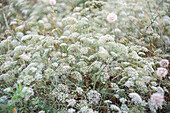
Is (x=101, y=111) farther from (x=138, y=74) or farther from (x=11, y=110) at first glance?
(x=11, y=110)

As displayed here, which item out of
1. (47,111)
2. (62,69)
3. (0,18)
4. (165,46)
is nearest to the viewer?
(47,111)

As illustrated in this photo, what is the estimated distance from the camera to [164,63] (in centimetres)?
162

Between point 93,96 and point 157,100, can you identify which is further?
point 93,96

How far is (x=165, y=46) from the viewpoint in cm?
218

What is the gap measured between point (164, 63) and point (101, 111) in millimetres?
888

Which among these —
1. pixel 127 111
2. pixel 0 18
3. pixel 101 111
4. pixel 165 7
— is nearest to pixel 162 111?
pixel 127 111

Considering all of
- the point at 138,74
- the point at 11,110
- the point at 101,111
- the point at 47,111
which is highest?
the point at 138,74

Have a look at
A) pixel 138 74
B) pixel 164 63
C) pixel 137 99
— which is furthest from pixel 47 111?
pixel 164 63

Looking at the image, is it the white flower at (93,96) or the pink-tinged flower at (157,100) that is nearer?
the pink-tinged flower at (157,100)

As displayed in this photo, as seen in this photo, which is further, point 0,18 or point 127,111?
point 0,18

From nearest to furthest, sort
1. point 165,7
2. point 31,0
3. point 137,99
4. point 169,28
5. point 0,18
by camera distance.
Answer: point 137,99, point 169,28, point 165,7, point 0,18, point 31,0

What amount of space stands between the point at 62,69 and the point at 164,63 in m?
1.15

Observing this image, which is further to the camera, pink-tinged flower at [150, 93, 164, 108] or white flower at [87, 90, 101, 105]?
white flower at [87, 90, 101, 105]

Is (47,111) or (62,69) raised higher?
(62,69)
